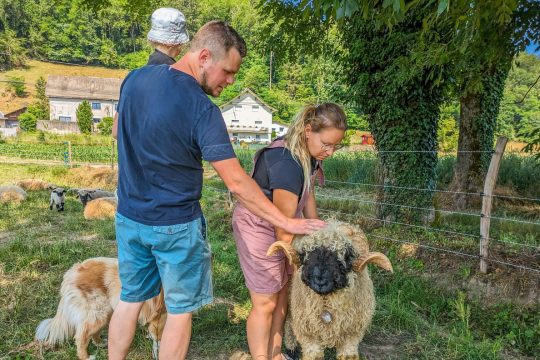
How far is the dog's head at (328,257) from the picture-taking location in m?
2.80

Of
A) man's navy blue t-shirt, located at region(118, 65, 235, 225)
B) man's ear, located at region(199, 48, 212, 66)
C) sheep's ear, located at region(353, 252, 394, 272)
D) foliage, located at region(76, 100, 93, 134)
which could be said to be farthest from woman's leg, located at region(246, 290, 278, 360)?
foliage, located at region(76, 100, 93, 134)

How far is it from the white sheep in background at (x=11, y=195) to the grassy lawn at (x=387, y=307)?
4.07m

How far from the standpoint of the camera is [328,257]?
284 cm

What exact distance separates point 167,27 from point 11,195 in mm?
9853

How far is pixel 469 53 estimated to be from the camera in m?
5.61

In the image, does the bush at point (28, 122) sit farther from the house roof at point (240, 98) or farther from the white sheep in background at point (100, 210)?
the white sheep in background at point (100, 210)

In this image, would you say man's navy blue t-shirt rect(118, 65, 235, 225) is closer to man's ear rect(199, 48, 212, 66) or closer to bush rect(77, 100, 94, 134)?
man's ear rect(199, 48, 212, 66)

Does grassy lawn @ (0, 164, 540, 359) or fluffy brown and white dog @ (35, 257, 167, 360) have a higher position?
fluffy brown and white dog @ (35, 257, 167, 360)

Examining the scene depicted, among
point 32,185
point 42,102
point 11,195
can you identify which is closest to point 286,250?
point 11,195

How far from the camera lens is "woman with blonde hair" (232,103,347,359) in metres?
2.87

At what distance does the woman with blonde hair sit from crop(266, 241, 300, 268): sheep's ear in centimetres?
9

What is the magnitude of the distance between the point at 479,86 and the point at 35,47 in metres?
115

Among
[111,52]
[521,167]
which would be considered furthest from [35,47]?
[521,167]

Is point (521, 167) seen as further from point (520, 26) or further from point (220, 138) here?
point (220, 138)
